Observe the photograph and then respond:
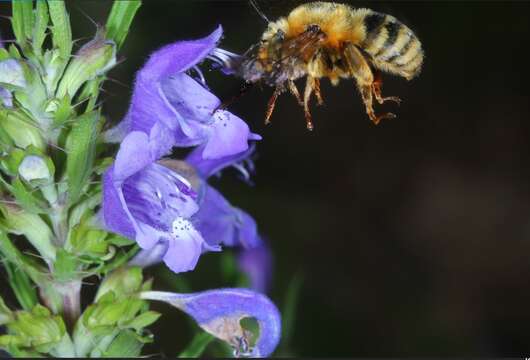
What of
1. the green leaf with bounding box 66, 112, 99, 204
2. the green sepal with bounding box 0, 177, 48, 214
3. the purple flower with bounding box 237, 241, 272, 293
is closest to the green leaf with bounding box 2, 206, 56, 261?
the green sepal with bounding box 0, 177, 48, 214

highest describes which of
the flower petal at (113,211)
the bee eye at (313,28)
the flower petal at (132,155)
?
the bee eye at (313,28)

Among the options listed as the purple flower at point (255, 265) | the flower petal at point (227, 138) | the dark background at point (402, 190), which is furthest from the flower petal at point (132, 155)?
the dark background at point (402, 190)

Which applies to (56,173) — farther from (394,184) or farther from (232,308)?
(394,184)

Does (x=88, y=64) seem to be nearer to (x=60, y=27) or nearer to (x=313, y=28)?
(x=60, y=27)

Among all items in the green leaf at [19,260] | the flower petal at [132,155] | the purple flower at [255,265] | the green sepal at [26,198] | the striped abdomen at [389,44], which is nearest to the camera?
the flower petal at [132,155]

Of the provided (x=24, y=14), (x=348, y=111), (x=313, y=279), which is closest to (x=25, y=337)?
(x=24, y=14)

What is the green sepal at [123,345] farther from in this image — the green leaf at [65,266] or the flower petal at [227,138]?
the flower petal at [227,138]

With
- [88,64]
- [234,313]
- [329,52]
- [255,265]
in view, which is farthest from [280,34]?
[255,265]
